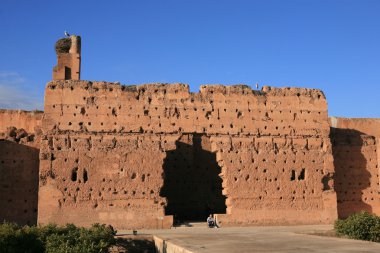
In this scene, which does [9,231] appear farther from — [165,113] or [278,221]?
[278,221]

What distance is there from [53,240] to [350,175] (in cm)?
1342

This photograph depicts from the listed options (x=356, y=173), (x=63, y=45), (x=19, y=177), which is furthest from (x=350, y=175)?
(x=63, y=45)

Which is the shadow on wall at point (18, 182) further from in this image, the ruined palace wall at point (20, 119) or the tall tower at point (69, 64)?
the tall tower at point (69, 64)

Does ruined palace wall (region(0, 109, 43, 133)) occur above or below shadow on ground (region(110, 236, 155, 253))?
above

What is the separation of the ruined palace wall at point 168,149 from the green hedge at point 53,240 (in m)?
3.96

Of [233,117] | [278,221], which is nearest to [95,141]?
[233,117]

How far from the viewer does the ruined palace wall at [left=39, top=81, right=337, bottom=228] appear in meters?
17.0

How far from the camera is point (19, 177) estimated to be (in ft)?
57.8

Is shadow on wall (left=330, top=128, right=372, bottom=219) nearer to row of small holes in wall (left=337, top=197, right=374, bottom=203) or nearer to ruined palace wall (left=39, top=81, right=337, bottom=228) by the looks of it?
row of small holes in wall (left=337, top=197, right=374, bottom=203)

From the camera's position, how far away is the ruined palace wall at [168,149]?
17.0 metres

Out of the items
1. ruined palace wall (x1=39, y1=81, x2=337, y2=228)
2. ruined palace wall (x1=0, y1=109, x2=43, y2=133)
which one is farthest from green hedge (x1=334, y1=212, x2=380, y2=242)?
ruined palace wall (x1=0, y1=109, x2=43, y2=133)

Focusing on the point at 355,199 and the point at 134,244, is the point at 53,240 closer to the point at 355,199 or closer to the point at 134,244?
the point at 134,244

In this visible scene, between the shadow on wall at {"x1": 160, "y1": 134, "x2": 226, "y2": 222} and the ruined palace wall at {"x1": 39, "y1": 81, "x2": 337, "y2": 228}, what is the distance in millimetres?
889

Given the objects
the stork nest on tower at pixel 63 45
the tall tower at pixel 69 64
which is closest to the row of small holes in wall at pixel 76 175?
the tall tower at pixel 69 64
